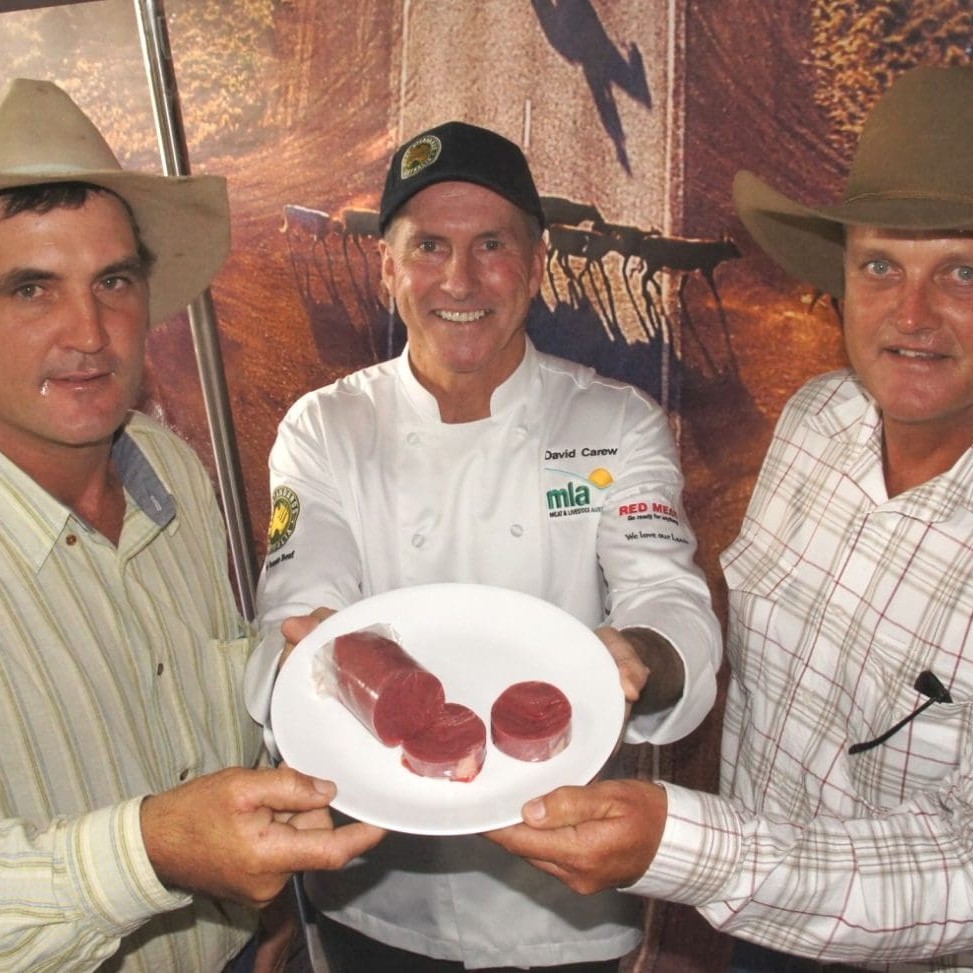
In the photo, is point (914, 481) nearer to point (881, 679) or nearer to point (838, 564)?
point (838, 564)

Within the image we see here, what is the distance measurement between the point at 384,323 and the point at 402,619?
4.62 ft

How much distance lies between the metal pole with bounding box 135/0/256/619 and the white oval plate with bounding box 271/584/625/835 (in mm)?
1490

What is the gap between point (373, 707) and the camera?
5.04 feet

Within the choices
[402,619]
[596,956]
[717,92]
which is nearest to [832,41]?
[717,92]

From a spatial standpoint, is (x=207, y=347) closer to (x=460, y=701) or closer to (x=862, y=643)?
(x=460, y=701)

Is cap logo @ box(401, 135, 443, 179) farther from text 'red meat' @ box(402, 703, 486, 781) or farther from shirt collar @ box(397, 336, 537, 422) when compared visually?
text 'red meat' @ box(402, 703, 486, 781)

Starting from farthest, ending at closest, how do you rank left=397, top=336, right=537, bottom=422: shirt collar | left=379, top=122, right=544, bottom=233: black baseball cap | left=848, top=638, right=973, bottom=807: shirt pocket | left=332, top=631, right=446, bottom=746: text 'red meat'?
left=397, top=336, right=537, bottom=422: shirt collar
left=379, top=122, right=544, bottom=233: black baseball cap
left=848, top=638, right=973, bottom=807: shirt pocket
left=332, top=631, right=446, bottom=746: text 'red meat'

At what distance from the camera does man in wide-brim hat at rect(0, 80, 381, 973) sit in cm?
142

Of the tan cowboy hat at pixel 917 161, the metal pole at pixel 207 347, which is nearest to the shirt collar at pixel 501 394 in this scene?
the tan cowboy hat at pixel 917 161

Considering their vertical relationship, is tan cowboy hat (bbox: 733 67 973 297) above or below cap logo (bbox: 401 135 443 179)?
below

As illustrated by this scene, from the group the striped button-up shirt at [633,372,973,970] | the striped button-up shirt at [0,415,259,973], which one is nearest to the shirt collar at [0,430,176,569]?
the striped button-up shirt at [0,415,259,973]

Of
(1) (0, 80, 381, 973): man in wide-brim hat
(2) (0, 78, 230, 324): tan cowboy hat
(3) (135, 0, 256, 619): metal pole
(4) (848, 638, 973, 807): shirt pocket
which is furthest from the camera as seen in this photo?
(3) (135, 0, 256, 619): metal pole

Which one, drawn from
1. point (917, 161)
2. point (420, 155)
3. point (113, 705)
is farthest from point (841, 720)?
point (420, 155)

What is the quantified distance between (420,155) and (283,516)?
954 mm
